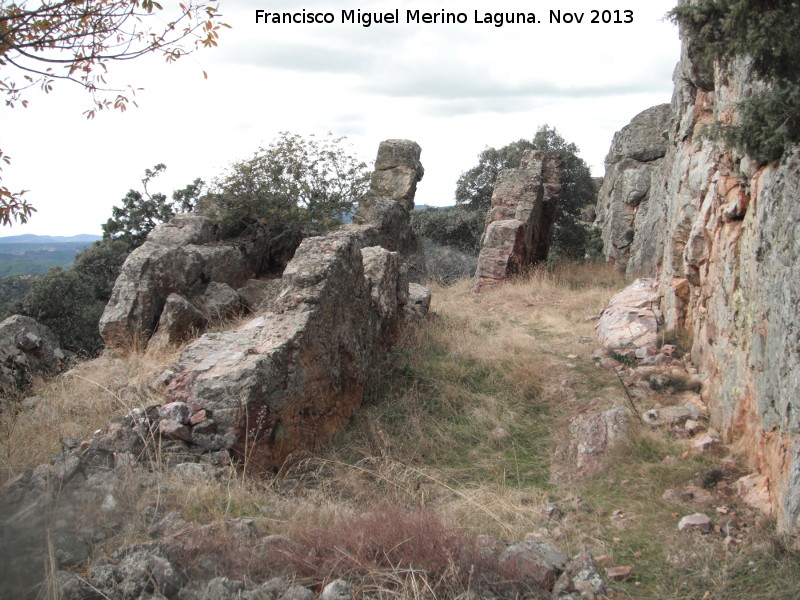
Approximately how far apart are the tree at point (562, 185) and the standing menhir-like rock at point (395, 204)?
3.35 metres

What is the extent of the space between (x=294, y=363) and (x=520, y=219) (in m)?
10.2

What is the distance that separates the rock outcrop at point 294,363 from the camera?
5324mm

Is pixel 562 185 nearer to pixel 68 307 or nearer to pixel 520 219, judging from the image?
pixel 520 219

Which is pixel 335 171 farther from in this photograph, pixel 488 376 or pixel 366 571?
pixel 366 571

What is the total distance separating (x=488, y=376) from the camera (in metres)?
7.83

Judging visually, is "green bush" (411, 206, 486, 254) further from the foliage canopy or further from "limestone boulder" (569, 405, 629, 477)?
"limestone boulder" (569, 405, 629, 477)

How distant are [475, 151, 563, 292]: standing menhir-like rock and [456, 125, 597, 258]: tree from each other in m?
2.30

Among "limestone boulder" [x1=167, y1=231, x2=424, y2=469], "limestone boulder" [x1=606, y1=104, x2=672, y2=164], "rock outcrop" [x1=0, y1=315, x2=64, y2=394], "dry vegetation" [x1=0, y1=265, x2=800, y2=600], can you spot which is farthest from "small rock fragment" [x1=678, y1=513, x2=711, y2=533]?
"limestone boulder" [x1=606, y1=104, x2=672, y2=164]

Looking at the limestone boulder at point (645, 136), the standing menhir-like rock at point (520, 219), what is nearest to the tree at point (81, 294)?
the standing menhir-like rock at point (520, 219)

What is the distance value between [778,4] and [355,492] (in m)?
4.43

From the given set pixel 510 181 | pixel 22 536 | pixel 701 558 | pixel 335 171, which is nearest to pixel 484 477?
pixel 701 558

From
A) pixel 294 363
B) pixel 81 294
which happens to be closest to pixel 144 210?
pixel 81 294

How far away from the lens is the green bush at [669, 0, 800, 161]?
454 centimetres

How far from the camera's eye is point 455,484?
5535mm
